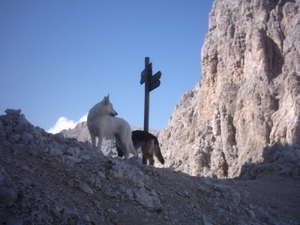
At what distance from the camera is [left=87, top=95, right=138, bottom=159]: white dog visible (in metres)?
7.44

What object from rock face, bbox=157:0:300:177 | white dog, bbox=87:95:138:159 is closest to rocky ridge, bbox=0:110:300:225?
white dog, bbox=87:95:138:159

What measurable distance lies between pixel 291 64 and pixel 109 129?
22590mm

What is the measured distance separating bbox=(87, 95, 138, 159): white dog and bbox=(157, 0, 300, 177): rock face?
16501 mm

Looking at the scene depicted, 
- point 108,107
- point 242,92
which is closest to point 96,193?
point 108,107

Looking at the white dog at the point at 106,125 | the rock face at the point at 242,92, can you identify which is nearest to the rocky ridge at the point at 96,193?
the white dog at the point at 106,125

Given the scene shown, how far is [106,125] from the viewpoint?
761cm

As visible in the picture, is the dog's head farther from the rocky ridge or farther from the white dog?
the rocky ridge

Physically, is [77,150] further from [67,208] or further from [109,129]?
[109,129]

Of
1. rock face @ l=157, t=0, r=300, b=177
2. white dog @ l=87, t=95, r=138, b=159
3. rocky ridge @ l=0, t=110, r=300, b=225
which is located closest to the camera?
rocky ridge @ l=0, t=110, r=300, b=225

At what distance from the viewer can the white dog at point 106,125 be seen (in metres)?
7.44

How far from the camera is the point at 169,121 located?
38688mm

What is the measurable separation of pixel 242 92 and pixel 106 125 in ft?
72.1

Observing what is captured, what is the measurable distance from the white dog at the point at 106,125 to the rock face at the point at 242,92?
16.5 metres

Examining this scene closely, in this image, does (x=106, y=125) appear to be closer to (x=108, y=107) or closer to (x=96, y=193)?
(x=108, y=107)
